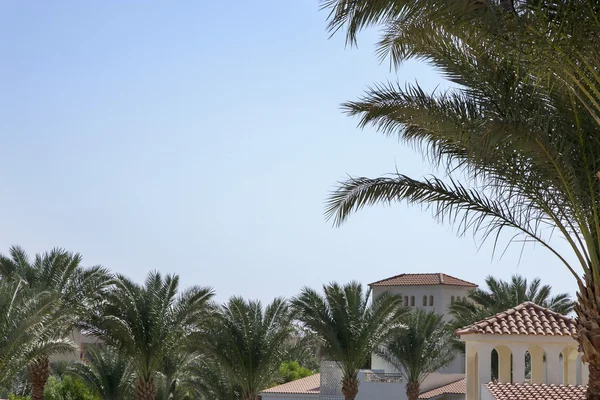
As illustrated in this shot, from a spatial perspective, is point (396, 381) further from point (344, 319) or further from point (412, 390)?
point (344, 319)

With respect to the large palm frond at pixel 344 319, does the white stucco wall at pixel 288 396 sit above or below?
below

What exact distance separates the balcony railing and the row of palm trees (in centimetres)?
115

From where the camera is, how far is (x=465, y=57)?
10.6 m

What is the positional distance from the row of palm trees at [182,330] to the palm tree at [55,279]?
4cm

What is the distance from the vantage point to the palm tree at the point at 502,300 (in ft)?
134

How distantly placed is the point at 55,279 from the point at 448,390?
1883 cm

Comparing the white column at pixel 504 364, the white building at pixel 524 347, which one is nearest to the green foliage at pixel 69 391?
the white column at pixel 504 364

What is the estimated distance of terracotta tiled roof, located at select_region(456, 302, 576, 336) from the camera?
71.7ft

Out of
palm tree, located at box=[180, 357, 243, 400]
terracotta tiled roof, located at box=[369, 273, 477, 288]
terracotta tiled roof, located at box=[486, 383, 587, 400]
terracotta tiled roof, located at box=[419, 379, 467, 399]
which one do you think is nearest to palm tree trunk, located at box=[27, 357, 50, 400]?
palm tree, located at box=[180, 357, 243, 400]

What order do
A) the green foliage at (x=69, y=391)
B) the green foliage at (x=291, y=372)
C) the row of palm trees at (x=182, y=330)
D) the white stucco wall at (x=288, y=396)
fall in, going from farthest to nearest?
the green foliage at (x=291, y=372) → the white stucco wall at (x=288, y=396) → the green foliage at (x=69, y=391) → the row of palm trees at (x=182, y=330)

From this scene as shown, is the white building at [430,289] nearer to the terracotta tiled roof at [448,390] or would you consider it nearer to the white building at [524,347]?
the terracotta tiled roof at [448,390]

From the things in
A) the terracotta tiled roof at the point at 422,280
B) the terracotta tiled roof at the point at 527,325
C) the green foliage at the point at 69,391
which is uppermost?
the terracotta tiled roof at the point at 422,280

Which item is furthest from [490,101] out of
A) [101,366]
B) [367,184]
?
[101,366]

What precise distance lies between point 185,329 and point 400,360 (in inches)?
502
